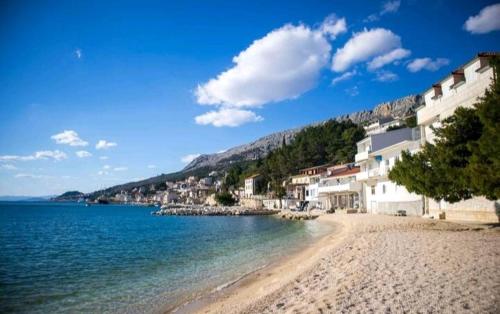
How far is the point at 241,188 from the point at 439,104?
107438mm

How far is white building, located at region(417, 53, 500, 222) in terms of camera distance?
24594mm

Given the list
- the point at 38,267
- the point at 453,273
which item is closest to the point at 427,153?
the point at 453,273

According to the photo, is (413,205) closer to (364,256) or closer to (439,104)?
(439,104)

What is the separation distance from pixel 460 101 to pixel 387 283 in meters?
22.0

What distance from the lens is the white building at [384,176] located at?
3869 centimetres

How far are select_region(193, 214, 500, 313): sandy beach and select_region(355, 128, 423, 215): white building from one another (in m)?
21.3

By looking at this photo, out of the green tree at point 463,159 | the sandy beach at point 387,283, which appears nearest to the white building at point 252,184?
the green tree at point 463,159

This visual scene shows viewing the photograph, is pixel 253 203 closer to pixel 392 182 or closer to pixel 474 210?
pixel 392 182

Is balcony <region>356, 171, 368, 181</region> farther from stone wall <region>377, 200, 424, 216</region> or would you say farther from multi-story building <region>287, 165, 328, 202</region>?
multi-story building <region>287, 165, 328, 202</region>

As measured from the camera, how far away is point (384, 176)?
43.1 meters

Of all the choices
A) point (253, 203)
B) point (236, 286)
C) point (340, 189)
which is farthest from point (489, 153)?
point (253, 203)

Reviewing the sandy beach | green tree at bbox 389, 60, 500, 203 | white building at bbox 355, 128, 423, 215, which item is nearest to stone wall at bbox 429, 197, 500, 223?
green tree at bbox 389, 60, 500, 203

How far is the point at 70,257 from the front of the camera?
26.3m

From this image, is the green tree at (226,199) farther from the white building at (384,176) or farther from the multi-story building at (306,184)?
the white building at (384,176)
